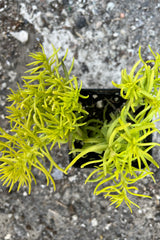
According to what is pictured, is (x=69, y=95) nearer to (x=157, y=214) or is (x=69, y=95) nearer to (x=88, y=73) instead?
(x=88, y=73)

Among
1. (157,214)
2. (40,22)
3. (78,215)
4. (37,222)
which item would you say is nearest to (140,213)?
(157,214)

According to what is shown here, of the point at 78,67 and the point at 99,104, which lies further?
the point at 78,67

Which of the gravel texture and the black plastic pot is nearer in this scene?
the black plastic pot

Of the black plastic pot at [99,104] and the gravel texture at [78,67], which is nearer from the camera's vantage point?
the black plastic pot at [99,104]
